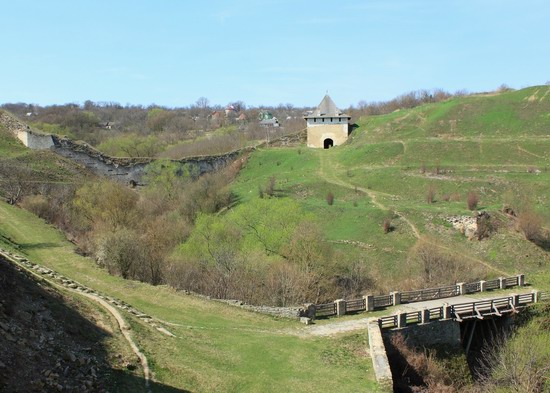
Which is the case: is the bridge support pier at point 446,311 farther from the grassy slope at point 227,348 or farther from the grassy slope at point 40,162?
the grassy slope at point 40,162

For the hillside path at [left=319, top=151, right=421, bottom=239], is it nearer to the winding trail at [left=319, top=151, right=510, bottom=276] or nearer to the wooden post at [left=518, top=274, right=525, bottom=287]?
the winding trail at [left=319, top=151, right=510, bottom=276]

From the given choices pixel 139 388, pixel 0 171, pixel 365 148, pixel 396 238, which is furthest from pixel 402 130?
pixel 139 388

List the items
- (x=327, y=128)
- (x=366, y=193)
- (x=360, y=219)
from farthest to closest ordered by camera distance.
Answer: (x=327, y=128) → (x=366, y=193) → (x=360, y=219)

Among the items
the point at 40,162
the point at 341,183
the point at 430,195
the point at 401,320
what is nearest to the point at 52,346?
the point at 401,320

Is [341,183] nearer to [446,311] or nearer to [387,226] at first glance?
[387,226]

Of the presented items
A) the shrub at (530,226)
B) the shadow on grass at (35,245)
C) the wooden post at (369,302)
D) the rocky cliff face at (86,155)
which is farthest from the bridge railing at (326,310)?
the rocky cliff face at (86,155)

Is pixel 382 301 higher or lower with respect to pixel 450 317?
higher

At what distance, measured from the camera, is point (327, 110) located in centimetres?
6159

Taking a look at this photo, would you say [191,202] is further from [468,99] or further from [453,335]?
[468,99]

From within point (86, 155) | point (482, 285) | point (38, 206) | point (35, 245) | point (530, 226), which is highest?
point (86, 155)

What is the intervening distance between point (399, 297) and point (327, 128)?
4132cm

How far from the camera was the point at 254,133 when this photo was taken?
3211 inches

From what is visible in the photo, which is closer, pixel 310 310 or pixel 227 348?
pixel 227 348

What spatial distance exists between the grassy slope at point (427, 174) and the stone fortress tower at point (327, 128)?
167 centimetres
